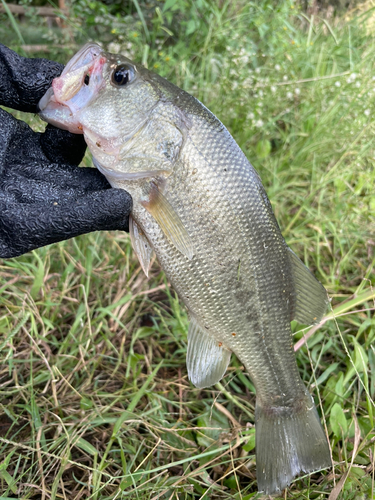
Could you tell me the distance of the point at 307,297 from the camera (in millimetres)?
1766

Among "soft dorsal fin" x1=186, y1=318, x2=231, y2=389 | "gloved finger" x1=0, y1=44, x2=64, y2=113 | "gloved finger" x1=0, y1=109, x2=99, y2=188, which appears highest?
"gloved finger" x1=0, y1=44, x2=64, y2=113

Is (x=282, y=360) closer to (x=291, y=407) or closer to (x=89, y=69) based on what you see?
(x=291, y=407)

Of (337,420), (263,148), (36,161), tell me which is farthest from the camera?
(263,148)

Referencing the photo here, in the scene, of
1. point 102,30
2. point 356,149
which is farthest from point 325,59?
point 102,30

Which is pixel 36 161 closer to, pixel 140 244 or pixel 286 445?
pixel 140 244

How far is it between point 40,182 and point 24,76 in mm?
458

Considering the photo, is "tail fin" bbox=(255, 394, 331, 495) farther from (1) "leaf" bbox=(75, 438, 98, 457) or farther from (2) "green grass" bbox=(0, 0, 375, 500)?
(1) "leaf" bbox=(75, 438, 98, 457)

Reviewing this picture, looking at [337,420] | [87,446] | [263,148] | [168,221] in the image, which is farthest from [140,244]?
[263,148]

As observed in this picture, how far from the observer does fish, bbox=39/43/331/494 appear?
4.90 ft

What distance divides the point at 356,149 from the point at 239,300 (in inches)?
90.3

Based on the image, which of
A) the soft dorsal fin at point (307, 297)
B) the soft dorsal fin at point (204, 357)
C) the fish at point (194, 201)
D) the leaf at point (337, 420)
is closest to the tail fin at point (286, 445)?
the fish at point (194, 201)

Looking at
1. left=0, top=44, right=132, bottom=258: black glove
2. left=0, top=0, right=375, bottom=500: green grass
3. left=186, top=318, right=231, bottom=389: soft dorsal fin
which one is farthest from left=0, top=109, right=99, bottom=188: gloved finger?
left=186, top=318, right=231, bottom=389: soft dorsal fin

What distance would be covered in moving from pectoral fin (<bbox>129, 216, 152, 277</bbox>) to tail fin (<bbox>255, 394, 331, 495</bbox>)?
89 cm

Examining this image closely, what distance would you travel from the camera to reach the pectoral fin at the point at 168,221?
4.89 ft
